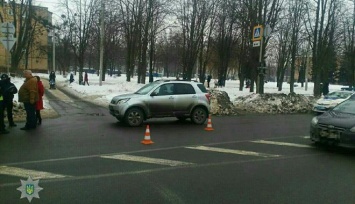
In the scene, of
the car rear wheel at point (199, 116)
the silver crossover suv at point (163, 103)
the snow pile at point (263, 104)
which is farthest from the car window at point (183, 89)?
the snow pile at point (263, 104)

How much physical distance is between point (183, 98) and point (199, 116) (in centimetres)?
105

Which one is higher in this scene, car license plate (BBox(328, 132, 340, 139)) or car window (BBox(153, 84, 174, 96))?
car window (BBox(153, 84, 174, 96))

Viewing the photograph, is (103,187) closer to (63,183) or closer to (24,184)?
(63,183)

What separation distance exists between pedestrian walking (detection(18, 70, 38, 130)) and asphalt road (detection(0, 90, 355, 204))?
0.54 meters

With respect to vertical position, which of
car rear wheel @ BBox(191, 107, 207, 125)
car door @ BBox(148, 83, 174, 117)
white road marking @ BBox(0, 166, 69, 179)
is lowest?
white road marking @ BBox(0, 166, 69, 179)

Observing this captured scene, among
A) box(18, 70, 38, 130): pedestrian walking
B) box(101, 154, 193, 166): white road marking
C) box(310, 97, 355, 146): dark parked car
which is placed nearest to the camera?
box(101, 154, 193, 166): white road marking

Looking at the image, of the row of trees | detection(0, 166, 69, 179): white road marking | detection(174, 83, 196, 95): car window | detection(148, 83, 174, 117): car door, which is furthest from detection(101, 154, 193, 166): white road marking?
the row of trees

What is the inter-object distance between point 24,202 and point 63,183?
0.89m

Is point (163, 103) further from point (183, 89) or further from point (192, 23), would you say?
point (192, 23)

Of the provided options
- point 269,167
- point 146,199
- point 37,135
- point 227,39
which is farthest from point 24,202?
point 227,39

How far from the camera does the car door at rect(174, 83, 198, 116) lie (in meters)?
12.9

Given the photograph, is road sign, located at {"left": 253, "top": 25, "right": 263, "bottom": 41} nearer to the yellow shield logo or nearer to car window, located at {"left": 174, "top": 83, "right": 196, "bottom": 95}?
car window, located at {"left": 174, "top": 83, "right": 196, "bottom": 95}

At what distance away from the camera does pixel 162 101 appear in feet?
41.1

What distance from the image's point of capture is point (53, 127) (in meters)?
11.4
